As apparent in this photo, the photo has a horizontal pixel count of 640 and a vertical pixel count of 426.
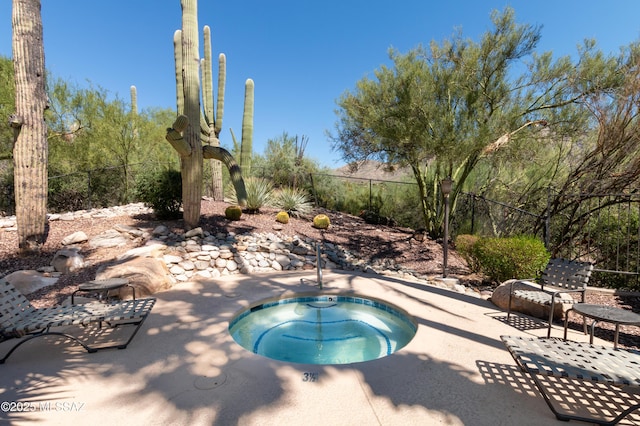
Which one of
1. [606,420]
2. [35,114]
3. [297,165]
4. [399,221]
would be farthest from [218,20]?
[606,420]

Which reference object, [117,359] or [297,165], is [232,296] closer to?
[117,359]

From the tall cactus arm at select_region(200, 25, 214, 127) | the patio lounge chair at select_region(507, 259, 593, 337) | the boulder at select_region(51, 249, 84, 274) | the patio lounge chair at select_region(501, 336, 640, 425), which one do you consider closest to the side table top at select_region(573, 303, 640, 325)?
the patio lounge chair at select_region(501, 336, 640, 425)

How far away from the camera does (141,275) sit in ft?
14.1

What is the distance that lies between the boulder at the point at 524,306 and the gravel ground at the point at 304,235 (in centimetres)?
27

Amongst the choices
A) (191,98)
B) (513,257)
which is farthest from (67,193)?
(513,257)

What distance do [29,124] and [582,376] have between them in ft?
24.8

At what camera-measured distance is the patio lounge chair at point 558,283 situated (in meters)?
3.32

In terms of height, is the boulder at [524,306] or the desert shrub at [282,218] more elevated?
the desert shrub at [282,218]

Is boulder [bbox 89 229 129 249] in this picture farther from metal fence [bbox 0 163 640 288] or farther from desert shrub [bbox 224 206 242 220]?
metal fence [bbox 0 163 640 288]

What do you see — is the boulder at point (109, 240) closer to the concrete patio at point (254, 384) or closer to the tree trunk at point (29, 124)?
the tree trunk at point (29, 124)

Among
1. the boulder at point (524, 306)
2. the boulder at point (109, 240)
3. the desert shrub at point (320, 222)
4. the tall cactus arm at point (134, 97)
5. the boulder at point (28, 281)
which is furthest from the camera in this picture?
the tall cactus arm at point (134, 97)

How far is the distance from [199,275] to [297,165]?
26.9 feet

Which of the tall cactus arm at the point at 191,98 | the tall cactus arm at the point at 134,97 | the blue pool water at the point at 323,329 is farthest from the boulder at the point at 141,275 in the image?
the tall cactus arm at the point at 134,97

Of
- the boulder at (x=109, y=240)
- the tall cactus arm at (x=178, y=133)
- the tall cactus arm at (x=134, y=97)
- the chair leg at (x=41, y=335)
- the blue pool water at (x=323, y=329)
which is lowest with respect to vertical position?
the blue pool water at (x=323, y=329)
